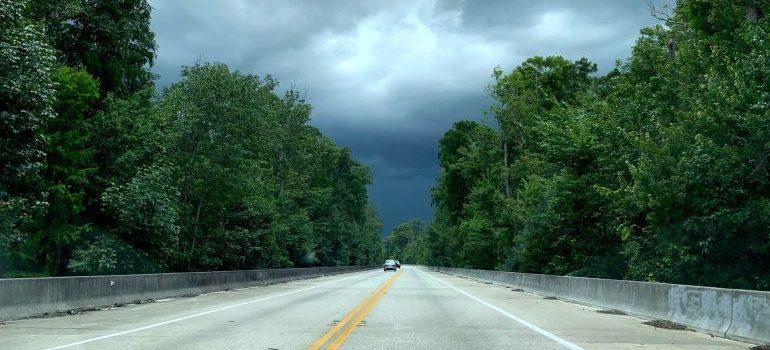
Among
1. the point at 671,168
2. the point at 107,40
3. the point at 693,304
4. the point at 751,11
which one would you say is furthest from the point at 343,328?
the point at 107,40

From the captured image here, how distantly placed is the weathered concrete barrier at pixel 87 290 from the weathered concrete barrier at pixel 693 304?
1417 centimetres

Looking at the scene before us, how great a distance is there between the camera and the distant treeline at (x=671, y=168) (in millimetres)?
20469

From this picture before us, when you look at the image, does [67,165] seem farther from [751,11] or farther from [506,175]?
[506,175]

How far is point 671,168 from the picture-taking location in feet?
72.5

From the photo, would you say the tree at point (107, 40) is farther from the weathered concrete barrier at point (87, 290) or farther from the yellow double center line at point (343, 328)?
the yellow double center line at point (343, 328)

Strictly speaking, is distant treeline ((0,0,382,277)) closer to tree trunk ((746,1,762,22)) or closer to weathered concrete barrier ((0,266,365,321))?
weathered concrete barrier ((0,266,365,321))

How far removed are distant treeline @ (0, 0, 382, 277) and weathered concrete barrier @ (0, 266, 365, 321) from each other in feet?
15.5

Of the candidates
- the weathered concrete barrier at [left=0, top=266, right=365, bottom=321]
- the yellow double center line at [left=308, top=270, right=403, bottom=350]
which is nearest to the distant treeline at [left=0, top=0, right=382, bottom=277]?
the weathered concrete barrier at [left=0, top=266, right=365, bottom=321]

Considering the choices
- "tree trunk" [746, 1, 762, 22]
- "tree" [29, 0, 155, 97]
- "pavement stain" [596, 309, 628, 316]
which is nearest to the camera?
"pavement stain" [596, 309, 628, 316]

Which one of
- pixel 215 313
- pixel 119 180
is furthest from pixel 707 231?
pixel 119 180

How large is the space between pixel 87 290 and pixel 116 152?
17686mm

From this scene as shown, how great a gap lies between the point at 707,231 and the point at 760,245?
148 cm

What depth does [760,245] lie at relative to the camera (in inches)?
800

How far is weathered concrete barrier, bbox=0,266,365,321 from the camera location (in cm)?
1490
